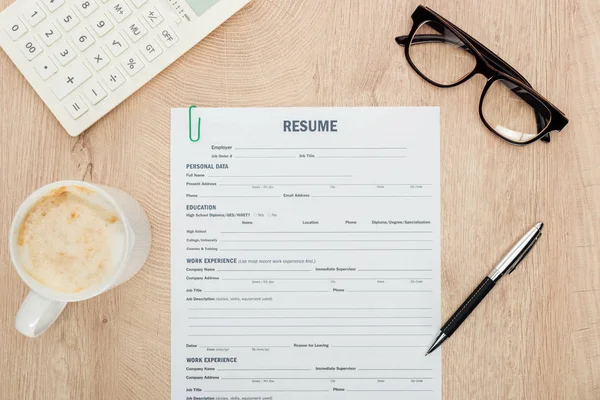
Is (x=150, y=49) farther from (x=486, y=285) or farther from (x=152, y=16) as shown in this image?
(x=486, y=285)

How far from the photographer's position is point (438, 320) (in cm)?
63

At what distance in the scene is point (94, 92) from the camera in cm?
61

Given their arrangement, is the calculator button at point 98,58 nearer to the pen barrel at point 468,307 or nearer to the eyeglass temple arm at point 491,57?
the eyeglass temple arm at point 491,57

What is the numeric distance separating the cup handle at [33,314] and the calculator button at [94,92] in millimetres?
228

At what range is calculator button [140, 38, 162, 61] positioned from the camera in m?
0.61

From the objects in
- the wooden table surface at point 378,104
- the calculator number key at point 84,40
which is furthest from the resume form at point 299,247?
the calculator number key at point 84,40

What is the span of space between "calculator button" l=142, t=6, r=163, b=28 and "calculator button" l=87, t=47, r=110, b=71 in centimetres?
7

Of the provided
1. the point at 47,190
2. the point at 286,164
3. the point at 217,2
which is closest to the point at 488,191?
the point at 286,164

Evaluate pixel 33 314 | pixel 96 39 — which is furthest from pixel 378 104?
pixel 33 314

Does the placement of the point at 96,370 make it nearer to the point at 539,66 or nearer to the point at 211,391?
the point at 211,391

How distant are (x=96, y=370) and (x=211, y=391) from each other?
0.46 feet

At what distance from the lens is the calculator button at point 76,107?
0.61m

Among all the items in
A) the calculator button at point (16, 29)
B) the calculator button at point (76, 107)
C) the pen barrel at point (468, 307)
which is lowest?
the pen barrel at point (468, 307)

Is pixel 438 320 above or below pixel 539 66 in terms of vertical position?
below
